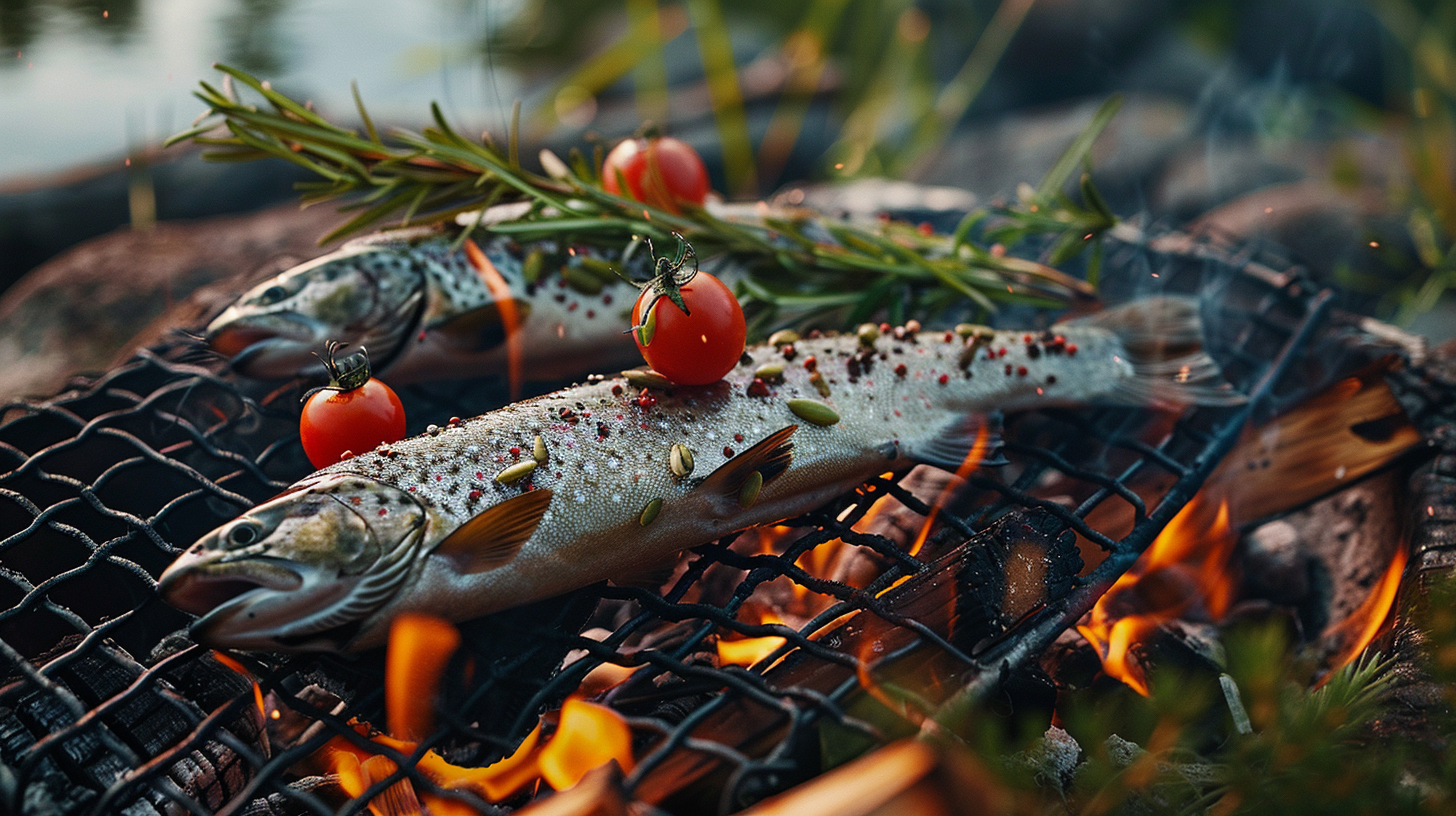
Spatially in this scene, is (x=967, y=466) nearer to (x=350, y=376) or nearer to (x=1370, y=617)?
(x=1370, y=617)

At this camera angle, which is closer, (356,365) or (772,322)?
(356,365)

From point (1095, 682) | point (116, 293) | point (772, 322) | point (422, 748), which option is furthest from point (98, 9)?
point (1095, 682)

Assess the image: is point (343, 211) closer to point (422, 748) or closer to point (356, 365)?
point (356, 365)

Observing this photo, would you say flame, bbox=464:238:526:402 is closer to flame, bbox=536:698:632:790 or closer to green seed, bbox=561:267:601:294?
A: green seed, bbox=561:267:601:294

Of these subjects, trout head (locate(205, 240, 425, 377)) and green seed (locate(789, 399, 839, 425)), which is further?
trout head (locate(205, 240, 425, 377))

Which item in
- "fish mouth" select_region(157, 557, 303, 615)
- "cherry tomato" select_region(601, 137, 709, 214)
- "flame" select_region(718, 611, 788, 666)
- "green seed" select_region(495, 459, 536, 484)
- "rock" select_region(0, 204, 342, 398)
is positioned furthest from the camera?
"rock" select_region(0, 204, 342, 398)

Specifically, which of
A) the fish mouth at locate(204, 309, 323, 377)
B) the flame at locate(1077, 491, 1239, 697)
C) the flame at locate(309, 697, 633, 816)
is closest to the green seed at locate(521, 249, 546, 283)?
the fish mouth at locate(204, 309, 323, 377)
